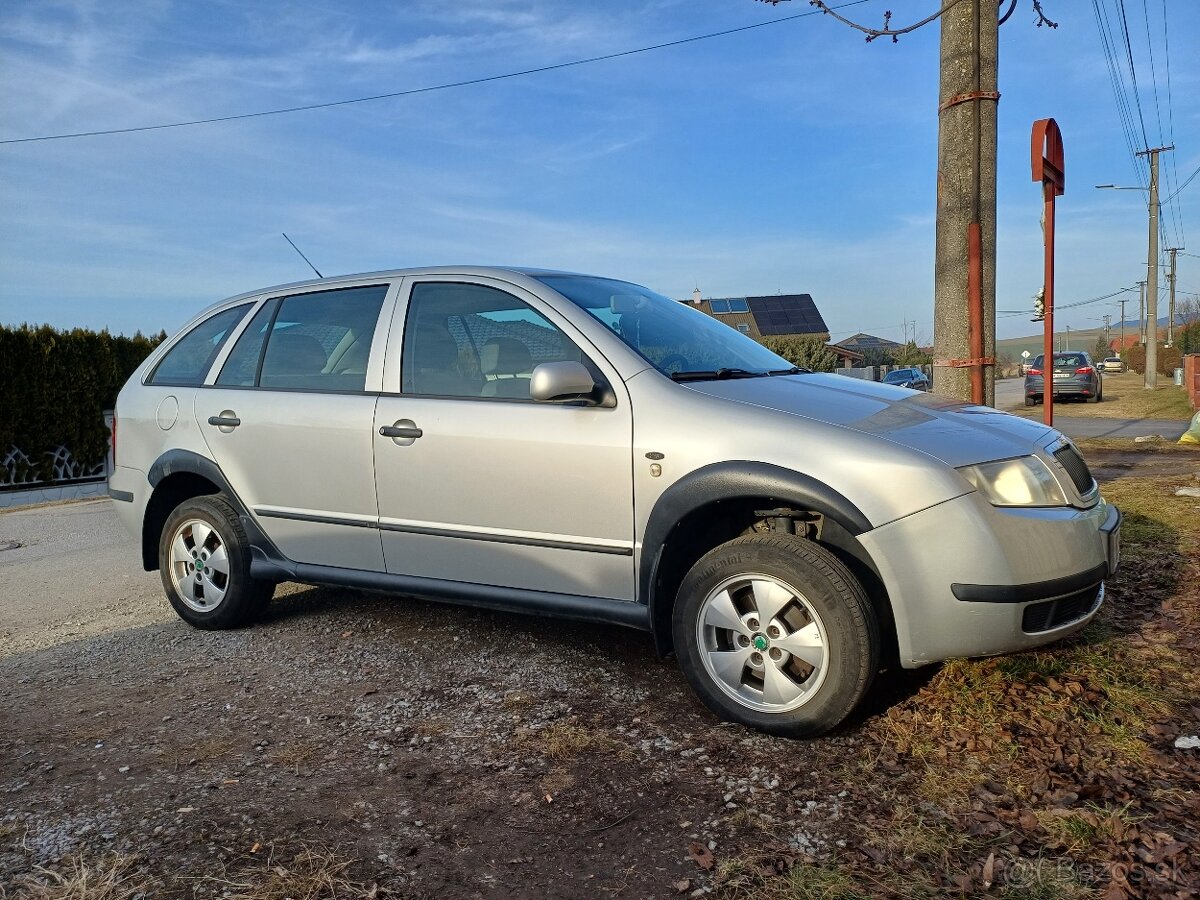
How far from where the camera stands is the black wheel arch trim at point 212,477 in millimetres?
4609

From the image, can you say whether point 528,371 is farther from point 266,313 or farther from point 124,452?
point 124,452

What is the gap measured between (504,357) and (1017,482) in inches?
Result: 79.6

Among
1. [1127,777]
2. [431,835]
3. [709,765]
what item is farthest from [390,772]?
[1127,777]

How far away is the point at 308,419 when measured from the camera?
434 cm

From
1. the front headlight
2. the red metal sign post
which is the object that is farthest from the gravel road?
the red metal sign post

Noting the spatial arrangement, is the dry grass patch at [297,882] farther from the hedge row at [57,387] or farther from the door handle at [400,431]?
the hedge row at [57,387]

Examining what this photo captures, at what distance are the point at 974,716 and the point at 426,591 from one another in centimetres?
222

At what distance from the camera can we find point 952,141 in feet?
20.7

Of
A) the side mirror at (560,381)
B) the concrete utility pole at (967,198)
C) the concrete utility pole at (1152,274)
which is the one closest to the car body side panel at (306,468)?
the side mirror at (560,381)

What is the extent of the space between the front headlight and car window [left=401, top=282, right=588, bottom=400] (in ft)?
5.08

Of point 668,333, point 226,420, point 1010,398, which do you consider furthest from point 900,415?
point 1010,398

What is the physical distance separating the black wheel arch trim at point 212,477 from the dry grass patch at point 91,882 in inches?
86.3

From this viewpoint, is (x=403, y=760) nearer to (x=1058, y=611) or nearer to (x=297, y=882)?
(x=297, y=882)

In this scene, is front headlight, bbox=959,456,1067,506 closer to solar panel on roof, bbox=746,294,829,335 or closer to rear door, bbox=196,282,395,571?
rear door, bbox=196,282,395,571
